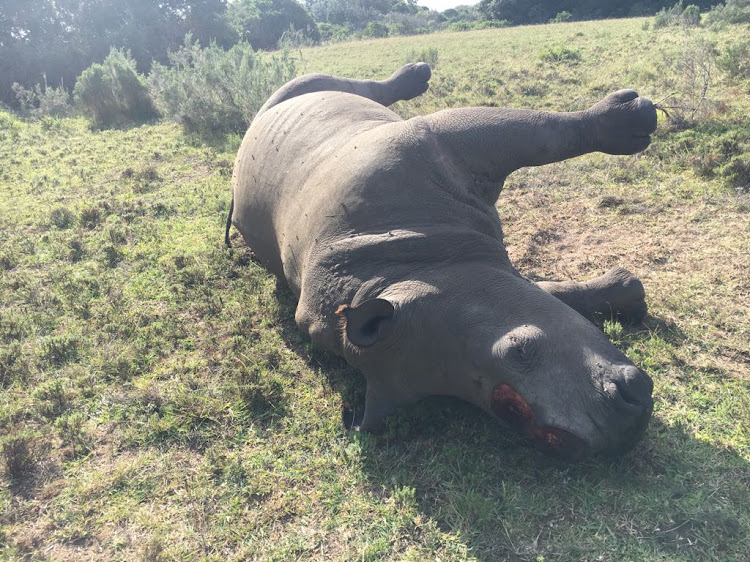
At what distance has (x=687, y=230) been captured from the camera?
18.6 ft

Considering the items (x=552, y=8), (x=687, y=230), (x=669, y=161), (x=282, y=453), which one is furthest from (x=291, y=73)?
(x=552, y=8)

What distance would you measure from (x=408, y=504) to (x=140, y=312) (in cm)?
391

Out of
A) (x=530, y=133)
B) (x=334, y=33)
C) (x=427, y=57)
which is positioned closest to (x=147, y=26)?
(x=334, y=33)

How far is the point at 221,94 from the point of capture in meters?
13.8

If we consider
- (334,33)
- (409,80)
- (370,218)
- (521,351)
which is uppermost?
(409,80)

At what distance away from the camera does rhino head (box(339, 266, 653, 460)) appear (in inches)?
110

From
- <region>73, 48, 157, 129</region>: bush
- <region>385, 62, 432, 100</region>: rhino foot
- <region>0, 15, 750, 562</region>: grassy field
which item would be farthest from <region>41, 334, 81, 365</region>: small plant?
<region>73, 48, 157, 129</region>: bush

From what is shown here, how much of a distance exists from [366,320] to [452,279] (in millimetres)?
646

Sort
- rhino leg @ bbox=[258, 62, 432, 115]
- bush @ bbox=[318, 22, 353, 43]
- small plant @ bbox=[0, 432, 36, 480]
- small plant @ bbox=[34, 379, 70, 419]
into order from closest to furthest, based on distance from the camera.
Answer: small plant @ bbox=[0, 432, 36, 480] → small plant @ bbox=[34, 379, 70, 419] → rhino leg @ bbox=[258, 62, 432, 115] → bush @ bbox=[318, 22, 353, 43]

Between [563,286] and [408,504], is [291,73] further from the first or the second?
[408,504]

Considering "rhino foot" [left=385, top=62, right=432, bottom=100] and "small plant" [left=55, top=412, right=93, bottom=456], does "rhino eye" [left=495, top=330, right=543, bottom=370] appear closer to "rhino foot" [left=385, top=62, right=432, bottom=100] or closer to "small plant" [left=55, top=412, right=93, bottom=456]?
"small plant" [left=55, top=412, right=93, bottom=456]

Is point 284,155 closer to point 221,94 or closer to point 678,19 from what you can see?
point 221,94

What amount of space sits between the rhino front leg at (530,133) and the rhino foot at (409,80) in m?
3.59

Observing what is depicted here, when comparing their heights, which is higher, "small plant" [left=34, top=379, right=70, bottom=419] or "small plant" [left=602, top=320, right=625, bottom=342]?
"small plant" [left=602, top=320, right=625, bottom=342]
